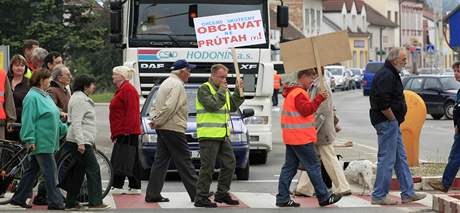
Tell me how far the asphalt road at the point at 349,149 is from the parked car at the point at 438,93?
40cm

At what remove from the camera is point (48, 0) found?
1523 inches

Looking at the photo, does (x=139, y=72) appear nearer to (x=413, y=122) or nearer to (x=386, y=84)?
(x=413, y=122)

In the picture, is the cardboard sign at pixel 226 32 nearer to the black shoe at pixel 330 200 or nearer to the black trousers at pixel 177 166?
the black trousers at pixel 177 166

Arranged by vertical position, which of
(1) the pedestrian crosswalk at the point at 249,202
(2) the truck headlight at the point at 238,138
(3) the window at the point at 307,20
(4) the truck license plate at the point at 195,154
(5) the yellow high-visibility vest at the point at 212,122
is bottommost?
(1) the pedestrian crosswalk at the point at 249,202

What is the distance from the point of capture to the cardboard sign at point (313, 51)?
1291cm

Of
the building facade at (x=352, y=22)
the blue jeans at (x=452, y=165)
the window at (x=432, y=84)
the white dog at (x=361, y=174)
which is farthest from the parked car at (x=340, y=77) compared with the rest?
the blue jeans at (x=452, y=165)

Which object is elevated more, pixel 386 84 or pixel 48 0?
pixel 48 0

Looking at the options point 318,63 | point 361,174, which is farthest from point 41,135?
point 361,174

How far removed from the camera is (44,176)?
12.3m

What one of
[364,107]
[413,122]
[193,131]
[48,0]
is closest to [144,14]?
[193,131]

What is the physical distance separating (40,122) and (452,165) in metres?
5.33

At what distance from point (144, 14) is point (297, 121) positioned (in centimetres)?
710

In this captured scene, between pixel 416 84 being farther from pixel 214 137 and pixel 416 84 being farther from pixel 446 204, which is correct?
pixel 446 204

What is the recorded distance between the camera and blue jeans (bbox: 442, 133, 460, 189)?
45.9 ft
